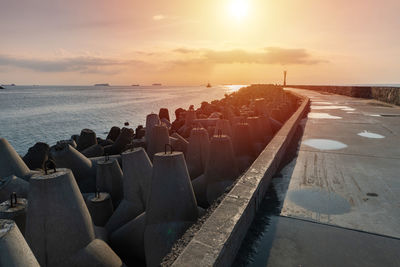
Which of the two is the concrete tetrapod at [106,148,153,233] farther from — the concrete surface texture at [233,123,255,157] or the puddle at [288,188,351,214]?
the concrete surface texture at [233,123,255,157]

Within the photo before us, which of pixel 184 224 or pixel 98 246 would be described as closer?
pixel 98 246

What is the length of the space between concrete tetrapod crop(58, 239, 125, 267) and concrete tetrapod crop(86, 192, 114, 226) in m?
1.63

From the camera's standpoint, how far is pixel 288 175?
4328mm

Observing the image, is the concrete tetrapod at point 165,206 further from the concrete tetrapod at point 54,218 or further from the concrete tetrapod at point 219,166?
the concrete tetrapod at point 219,166

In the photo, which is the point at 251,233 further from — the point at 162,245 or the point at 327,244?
the point at 162,245

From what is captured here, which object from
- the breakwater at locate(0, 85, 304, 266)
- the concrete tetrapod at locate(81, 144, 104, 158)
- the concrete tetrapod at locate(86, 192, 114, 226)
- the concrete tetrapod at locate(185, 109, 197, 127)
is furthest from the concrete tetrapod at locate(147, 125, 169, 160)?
the concrete tetrapod at locate(185, 109, 197, 127)

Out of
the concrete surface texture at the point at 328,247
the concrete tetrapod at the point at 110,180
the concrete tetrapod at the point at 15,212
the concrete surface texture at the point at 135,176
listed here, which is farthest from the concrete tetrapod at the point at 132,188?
the concrete surface texture at the point at 328,247

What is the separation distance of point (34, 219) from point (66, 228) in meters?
0.38

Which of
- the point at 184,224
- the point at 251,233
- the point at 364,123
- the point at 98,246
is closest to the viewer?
the point at 251,233

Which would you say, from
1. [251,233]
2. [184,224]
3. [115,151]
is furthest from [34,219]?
[115,151]

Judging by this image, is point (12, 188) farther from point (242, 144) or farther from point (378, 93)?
point (378, 93)

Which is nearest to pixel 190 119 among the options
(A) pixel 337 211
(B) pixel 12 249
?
(A) pixel 337 211

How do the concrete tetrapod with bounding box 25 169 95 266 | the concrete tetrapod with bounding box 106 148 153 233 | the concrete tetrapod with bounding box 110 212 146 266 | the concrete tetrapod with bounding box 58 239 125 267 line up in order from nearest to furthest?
the concrete tetrapod with bounding box 25 169 95 266 < the concrete tetrapod with bounding box 58 239 125 267 < the concrete tetrapod with bounding box 110 212 146 266 < the concrete tetrapod with bounding box 106 148 153 233

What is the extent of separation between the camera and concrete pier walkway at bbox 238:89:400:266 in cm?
237
